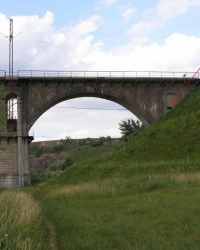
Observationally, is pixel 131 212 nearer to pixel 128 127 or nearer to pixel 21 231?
pixel 21 231

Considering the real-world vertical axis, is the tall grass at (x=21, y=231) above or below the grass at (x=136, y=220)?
above

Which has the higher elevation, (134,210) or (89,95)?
(89,95)

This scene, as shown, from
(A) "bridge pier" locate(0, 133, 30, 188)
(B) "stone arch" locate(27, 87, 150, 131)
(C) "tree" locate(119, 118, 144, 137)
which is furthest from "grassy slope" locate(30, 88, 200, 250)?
(C) "tree" locate(119, 118, 144, 137)

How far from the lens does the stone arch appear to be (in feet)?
165

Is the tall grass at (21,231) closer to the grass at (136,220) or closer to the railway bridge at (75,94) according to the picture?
the grass at (136,220)

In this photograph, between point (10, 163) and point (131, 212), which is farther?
point (10, 163)

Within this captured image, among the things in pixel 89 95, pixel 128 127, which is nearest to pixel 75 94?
pixel 89 95

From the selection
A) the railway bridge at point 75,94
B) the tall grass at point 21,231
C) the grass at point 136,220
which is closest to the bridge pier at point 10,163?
the railway bridge at point 75,94

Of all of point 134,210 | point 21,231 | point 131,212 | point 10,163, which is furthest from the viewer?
point 10,163

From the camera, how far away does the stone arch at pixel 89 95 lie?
50.3 m

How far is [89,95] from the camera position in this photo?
172ft

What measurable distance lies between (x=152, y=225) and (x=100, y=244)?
220cm

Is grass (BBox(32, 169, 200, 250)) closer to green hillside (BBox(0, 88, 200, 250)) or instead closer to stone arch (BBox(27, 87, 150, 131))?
green hillside (BBox(0, 88, 200, 250))

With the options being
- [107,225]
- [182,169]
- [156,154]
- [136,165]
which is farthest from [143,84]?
[107,225]
